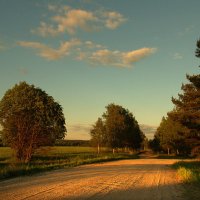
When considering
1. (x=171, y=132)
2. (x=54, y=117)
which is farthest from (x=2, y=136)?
(x=171, y=132)

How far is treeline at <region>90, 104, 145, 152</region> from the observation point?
85875 mm

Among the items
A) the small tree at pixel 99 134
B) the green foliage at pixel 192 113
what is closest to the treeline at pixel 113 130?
the small tree at pixel 99 134

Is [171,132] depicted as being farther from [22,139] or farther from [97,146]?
[22,139]

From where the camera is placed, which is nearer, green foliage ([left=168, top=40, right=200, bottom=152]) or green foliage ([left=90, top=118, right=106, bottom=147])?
green foliage ([left=168, top=40, right=200, bottom=152])

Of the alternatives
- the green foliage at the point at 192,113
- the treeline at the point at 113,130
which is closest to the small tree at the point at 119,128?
the treeline at the point at 113,130

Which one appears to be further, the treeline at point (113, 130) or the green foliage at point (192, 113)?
the treeline at point (113, 130)

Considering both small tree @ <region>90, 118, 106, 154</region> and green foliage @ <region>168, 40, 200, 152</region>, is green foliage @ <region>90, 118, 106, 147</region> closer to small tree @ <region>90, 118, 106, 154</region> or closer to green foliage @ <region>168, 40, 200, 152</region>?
small tree @ <region>90, 118, 106, 154</region>

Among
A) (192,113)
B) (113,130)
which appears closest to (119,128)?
(113,130)

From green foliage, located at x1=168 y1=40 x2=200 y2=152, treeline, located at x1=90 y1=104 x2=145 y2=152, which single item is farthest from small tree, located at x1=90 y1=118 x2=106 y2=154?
green foliage, located at x1=168 y1=40 x2=200 y2=152

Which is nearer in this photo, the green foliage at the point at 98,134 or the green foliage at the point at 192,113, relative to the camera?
the green foliage at the point at 192,113

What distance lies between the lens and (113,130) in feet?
284

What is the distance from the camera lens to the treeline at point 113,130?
282ft

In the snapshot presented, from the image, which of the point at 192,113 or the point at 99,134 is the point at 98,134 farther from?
the point at 192,113

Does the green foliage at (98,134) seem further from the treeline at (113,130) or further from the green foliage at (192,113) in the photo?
the green foliage at (192,113)
